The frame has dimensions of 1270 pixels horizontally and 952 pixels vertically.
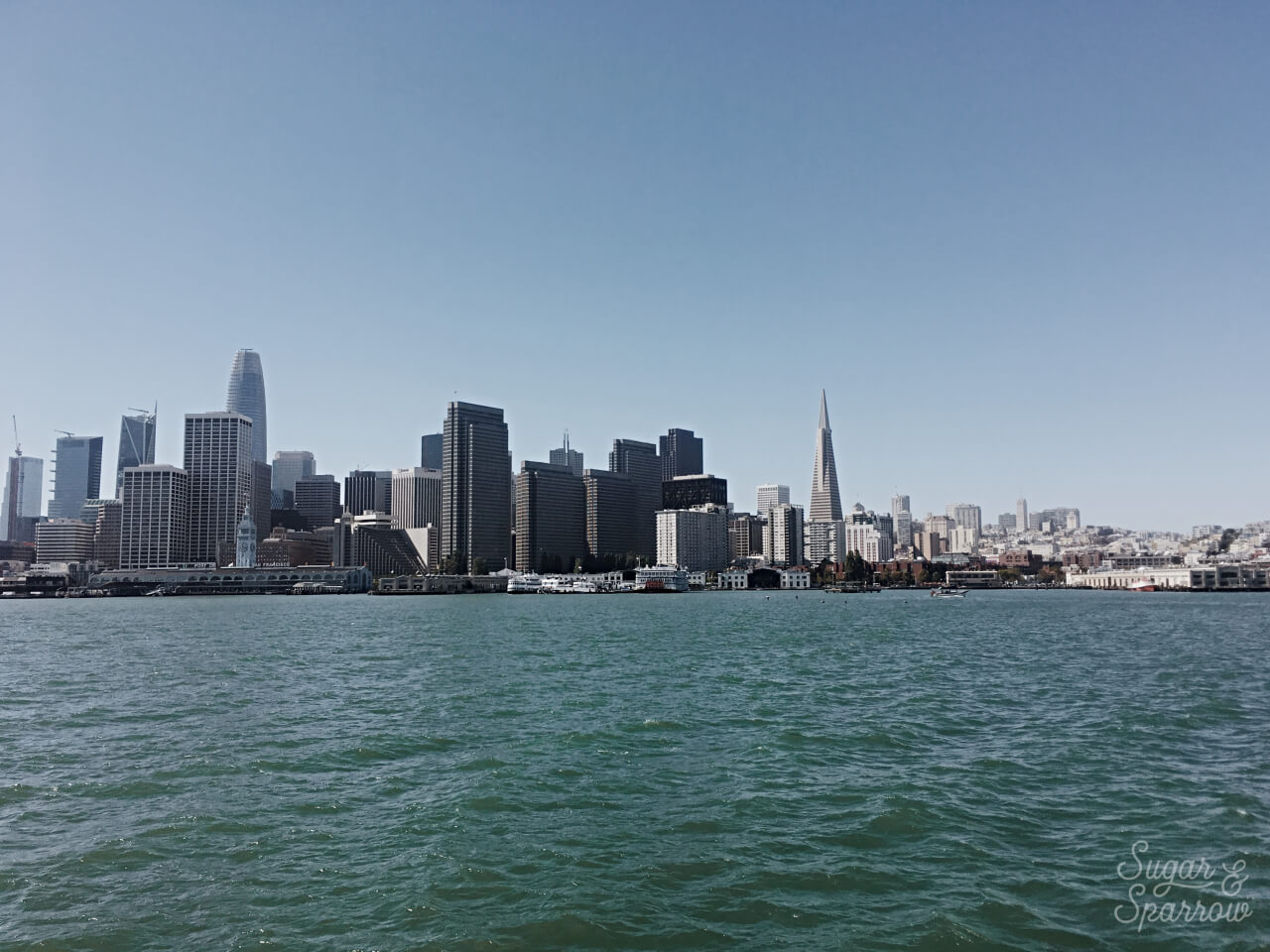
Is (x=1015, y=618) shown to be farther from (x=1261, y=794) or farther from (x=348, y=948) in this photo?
(x=348, y=948)

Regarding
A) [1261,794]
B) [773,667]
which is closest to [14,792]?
[1261,794]

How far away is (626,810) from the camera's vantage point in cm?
1941

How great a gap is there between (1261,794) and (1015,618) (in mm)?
92598

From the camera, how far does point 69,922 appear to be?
13594 millimetres

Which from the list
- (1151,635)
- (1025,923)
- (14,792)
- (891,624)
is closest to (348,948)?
(1025,923)

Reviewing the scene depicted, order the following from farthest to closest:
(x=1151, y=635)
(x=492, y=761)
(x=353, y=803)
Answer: (x=1151, y=635) → (x=492, y=761) → (x=353, y=803)

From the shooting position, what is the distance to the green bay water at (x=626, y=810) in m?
13.6

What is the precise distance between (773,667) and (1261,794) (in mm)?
29511

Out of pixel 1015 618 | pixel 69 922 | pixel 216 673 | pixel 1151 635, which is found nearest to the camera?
pixel 69 922

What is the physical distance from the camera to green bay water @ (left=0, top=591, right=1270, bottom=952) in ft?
44.6

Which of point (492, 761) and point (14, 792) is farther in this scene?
point (492, 761)

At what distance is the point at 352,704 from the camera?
35.1m

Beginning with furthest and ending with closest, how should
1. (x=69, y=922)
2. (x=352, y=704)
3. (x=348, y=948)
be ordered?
(x=352, y=704), (x=69, y=922), (x=348, y=948)

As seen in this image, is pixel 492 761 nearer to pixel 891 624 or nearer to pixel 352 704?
pixel 352 704
